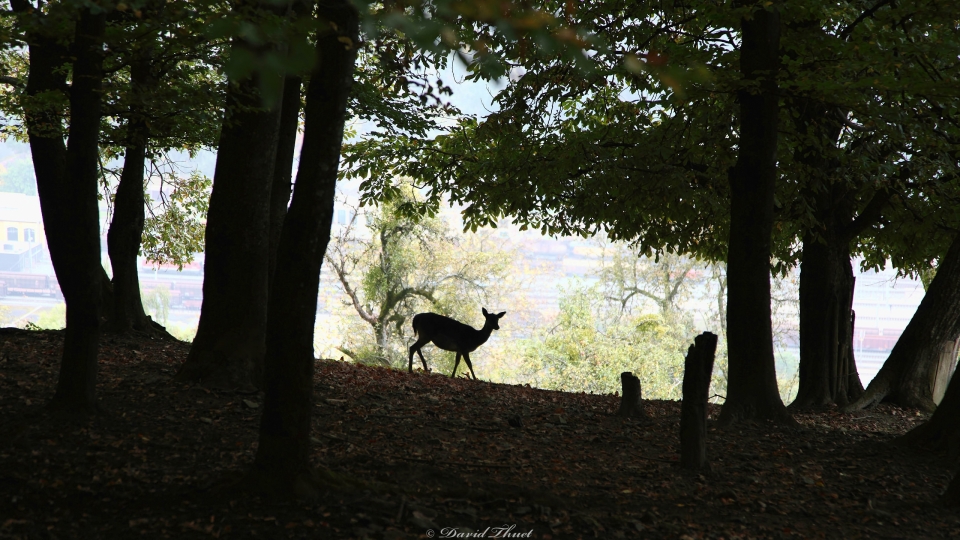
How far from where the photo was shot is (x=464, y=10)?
7.58ft

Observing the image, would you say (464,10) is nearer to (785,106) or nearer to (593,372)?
(785,106)

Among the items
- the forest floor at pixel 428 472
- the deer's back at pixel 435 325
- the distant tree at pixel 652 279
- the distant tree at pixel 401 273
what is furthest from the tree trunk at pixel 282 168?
the distant tree at pixel 652 279

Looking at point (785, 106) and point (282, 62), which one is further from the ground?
point (785, 106)

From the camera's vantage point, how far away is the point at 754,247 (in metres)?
8.71

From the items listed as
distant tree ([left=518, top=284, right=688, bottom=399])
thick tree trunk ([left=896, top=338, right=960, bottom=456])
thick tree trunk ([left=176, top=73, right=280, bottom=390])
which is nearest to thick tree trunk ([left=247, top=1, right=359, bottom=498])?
thick tree trunk ([left=176, top=73, right=280, bottom=390])

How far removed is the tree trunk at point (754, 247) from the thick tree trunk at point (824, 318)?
10.1ft

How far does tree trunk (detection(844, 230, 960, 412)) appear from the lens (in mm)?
11258

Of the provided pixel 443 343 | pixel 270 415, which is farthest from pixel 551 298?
pixel 270 415

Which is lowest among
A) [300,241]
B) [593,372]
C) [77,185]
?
[593,372]

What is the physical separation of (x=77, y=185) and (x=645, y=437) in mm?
5825

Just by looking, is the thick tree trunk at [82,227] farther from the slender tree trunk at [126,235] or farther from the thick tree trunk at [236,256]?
the slender tree trunk at [126,235]

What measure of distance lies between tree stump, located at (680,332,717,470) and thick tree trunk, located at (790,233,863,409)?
18.8 ft

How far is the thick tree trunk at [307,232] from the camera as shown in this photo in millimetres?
4434

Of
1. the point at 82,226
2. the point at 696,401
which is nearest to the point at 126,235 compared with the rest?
the point at 82,226
